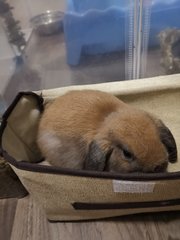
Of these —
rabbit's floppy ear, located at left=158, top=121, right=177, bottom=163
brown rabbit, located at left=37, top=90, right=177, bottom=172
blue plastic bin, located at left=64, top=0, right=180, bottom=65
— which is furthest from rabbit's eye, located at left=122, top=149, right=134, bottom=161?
blue plastic bin, located at left=64, top=0, right=180, bottom=65

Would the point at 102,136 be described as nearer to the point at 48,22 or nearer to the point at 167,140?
the point at 167,140

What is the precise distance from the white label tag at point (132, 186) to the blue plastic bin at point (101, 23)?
821mm

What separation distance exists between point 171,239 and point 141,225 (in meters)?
0.10

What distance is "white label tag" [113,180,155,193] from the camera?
72 centimetres

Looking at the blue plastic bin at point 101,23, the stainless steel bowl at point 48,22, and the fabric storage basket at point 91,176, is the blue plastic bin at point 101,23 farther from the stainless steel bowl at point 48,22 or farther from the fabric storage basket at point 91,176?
the fabric storage basket at point 91,176

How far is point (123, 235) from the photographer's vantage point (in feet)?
3.03

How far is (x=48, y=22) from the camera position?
4.38 feet

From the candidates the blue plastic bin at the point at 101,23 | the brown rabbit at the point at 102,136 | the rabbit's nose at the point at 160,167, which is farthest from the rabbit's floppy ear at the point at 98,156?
the blue plastic bin at the point at 101,23

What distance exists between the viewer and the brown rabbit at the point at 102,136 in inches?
30.0

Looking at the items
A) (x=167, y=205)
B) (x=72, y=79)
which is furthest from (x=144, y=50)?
(x=167, y=205)

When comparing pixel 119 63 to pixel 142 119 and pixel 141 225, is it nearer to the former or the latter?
pixel 142 119

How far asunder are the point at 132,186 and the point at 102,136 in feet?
0.55

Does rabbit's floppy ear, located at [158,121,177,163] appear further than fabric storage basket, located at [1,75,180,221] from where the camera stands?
Yes

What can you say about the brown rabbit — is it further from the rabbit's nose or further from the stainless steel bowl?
the stainless steel bowl
